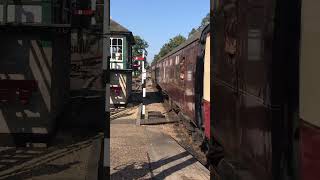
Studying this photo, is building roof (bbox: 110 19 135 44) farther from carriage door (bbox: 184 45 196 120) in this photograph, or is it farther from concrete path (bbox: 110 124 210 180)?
carriage door (bbox: 184 45 196 120)

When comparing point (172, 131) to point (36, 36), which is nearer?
point (36, 36)

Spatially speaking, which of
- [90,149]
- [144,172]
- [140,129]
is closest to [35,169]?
[90,149]

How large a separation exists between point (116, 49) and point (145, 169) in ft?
63.4

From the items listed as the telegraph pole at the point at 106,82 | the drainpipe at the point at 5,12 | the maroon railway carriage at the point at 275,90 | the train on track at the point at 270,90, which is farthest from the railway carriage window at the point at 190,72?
the maroon railway carriage at the point at 275,90

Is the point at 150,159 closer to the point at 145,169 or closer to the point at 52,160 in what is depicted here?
the point at 145,169

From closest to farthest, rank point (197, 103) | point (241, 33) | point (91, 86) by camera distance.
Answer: point (241, 33) < point (91, 86) < point (197, 103)

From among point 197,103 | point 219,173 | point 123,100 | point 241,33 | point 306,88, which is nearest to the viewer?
point 306,88

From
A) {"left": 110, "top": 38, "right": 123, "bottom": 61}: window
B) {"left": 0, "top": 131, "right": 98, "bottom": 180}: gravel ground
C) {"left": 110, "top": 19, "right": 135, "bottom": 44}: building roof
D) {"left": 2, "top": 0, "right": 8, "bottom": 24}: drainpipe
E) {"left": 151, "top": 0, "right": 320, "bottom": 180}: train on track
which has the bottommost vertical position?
{"left": 0, "top": 131, "right": 98, "bottom": 180}: gravel ground

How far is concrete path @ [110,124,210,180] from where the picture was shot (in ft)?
31.1

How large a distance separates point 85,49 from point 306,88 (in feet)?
10.2

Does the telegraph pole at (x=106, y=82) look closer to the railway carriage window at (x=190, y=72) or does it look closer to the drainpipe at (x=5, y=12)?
the drainpipe at (x=5, y=12)

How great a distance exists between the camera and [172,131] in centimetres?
1878

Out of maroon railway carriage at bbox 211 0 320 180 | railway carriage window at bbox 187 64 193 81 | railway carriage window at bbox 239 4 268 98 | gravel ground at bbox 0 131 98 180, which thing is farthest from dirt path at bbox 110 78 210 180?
railway carriage window at bbox 239 4 268 98

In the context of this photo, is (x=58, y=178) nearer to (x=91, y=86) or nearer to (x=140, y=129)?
(x=91, y=86)
